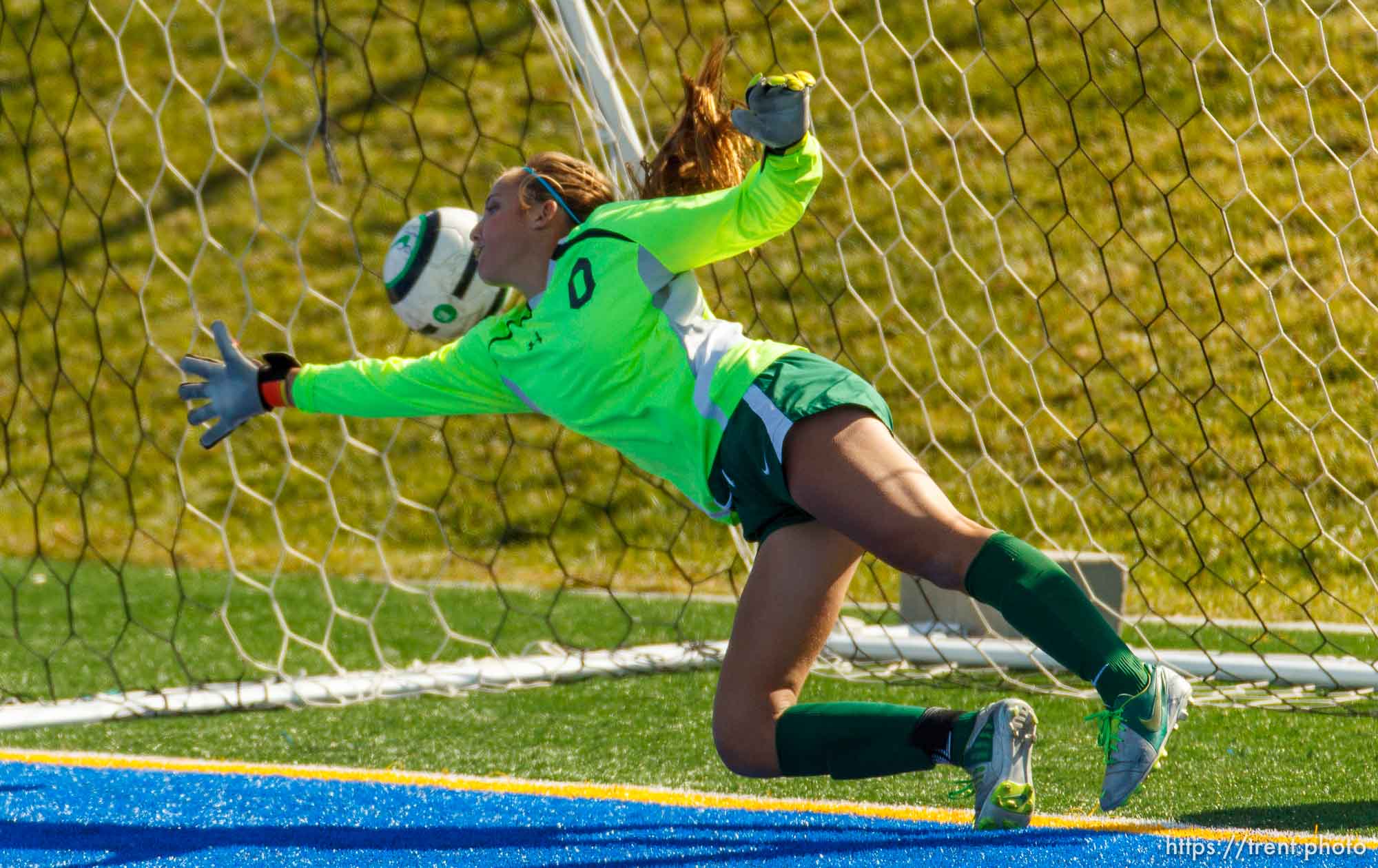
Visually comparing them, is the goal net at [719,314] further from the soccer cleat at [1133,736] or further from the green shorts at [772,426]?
the soccer cleat at [1133,736]

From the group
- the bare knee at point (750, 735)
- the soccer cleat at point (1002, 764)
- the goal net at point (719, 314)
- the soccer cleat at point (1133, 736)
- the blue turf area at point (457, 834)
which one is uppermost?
the soccer cleat at point (1133, 736)

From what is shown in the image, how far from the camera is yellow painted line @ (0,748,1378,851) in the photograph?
9.72 ft

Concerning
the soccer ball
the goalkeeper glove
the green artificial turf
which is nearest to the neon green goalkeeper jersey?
the soccer ball

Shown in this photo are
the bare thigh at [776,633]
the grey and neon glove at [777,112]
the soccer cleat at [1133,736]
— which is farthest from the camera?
the bare thigh at [776,633]

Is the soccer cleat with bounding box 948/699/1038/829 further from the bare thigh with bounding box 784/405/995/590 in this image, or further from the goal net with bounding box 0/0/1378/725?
the goal net with bounding box 0/0/1378/725

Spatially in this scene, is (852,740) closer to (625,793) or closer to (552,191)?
(625,793)

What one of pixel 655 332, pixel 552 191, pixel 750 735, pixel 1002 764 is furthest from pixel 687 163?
pixel 1002 764

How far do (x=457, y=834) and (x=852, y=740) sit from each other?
2.93 feet

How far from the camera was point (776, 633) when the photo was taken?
2.81 m

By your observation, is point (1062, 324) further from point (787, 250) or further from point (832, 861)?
point (832, 861)

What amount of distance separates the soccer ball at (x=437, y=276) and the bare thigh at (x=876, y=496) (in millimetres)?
1162

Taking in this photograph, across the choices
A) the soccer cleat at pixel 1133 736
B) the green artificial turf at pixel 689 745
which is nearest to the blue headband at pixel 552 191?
the green artificial turf at pixel 689 745

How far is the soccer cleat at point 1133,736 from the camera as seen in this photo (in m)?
2.35

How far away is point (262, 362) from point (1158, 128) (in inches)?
296
